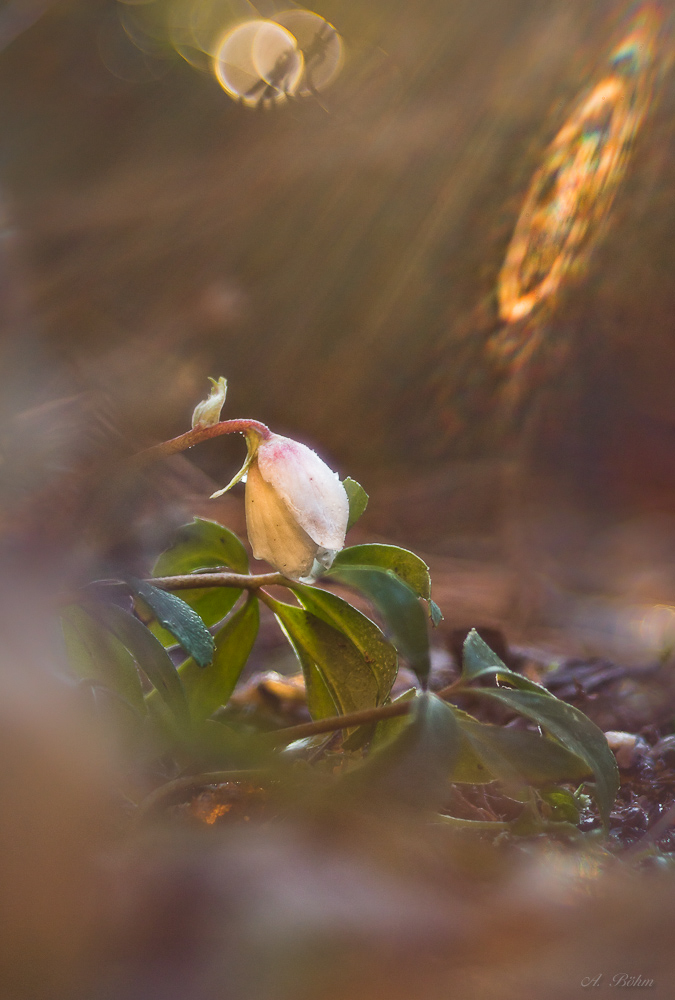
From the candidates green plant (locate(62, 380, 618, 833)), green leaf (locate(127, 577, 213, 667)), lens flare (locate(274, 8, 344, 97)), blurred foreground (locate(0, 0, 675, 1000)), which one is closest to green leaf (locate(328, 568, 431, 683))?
green plant (locate(62, 380, 618, 833))

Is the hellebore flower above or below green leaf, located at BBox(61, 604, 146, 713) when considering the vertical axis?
above

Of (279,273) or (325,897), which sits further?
(279,273)

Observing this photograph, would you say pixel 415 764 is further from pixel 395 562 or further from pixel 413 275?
pixel 413 275

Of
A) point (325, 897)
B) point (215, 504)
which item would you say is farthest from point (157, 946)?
point (215, 504)

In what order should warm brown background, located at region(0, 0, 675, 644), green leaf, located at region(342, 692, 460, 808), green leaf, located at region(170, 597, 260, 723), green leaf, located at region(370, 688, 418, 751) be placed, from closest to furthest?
green leaf, located at region(342, 692, 460, 808)
green leaf, located at region(370, 688, 418, 751)
green leaf, located at region(170, 597, 260, 723)
warm brown background, located at region(0, 0, 675, 644)

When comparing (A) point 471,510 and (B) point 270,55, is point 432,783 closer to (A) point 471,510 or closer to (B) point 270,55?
(A) point 471,510

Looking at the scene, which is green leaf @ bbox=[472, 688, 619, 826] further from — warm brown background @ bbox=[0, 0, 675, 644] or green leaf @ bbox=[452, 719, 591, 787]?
warm brown background @ bbox=[0, 0, 675, 644]

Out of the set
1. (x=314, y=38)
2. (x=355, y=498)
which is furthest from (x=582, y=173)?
(x=355, y=498)
